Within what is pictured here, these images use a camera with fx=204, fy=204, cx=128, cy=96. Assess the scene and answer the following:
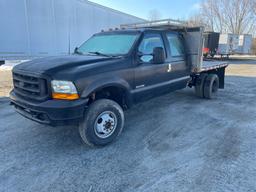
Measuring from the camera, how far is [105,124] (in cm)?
340

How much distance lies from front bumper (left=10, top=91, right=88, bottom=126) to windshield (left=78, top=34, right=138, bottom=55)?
1367mm

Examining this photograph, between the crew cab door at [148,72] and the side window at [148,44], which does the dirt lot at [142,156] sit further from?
the side window at [148,44]

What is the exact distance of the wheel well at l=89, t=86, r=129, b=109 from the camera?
342 centimetres

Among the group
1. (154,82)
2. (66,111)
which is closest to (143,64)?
(154,82)

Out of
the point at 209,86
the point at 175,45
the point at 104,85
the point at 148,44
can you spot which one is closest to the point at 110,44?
the point at 148,44

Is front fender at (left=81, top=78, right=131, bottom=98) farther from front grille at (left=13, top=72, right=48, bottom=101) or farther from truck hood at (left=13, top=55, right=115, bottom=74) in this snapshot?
front grille at (left=13, top=72, right=48, bottom=101)

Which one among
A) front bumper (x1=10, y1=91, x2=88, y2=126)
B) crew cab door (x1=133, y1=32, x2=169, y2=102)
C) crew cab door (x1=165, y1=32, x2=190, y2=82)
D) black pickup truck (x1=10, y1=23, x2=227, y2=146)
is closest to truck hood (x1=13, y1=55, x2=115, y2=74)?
black pickup truck (x1=10, y1=23, x2=227, y2=146)

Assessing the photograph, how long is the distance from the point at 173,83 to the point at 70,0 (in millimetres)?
6945

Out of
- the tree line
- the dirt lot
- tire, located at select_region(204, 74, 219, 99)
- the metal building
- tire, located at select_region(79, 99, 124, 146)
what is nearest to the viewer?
the dirt lot

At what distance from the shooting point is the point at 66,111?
2842 mm

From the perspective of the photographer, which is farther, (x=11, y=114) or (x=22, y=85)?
(x=11, y=114)

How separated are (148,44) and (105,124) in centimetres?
183

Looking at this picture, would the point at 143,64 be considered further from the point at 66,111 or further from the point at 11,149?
the point at 11,149

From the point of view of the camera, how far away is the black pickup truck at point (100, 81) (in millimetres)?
2879
